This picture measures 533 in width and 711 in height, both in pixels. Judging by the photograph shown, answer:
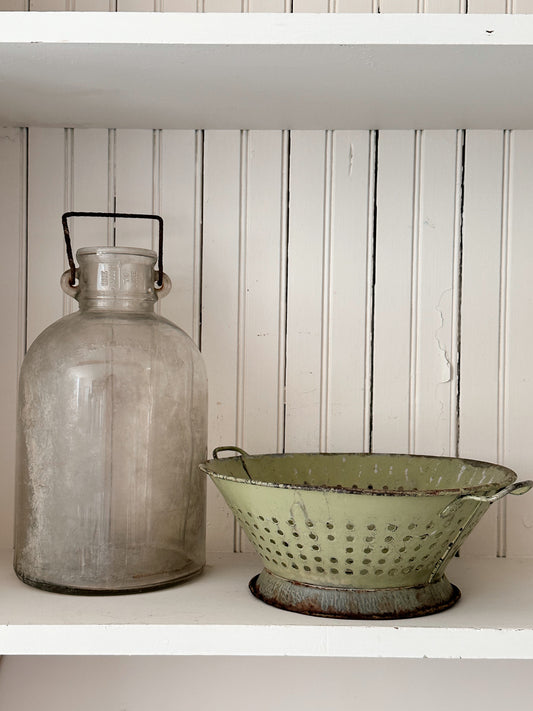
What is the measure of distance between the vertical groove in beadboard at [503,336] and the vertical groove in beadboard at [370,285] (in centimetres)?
15

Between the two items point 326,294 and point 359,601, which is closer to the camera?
point 359,601

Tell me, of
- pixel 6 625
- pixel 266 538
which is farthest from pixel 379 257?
pixel 6 625

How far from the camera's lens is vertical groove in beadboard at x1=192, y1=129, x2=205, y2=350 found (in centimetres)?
95

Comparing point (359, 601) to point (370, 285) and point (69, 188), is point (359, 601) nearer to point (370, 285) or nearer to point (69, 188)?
point (370, 285)

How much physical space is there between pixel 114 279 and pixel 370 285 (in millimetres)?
306

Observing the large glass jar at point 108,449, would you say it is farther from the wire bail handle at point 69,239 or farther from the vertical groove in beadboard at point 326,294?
the vertical groove in beadboard at point 326,294

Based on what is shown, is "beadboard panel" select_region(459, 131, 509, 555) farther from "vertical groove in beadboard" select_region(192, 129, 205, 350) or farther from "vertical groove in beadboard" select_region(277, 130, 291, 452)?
"vertical groove in beadboard" select_region(192, 129, 205, 350)

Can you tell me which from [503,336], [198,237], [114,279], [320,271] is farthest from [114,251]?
[503,336]

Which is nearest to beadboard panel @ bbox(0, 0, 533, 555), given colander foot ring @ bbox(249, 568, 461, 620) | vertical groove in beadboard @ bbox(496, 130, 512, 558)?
vertical groove in beadboard @ bbox(496, 130, 512, 558)

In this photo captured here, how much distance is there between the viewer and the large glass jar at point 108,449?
2.52 feet

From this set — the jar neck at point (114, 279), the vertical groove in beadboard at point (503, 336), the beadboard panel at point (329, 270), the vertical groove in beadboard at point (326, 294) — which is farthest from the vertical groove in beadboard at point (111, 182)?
the vertical groove in beadboard at point (503, 336)

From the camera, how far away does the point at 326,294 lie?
949mm

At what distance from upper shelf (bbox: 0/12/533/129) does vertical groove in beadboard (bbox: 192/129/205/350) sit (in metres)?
0.03

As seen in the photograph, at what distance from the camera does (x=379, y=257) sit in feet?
3.11
